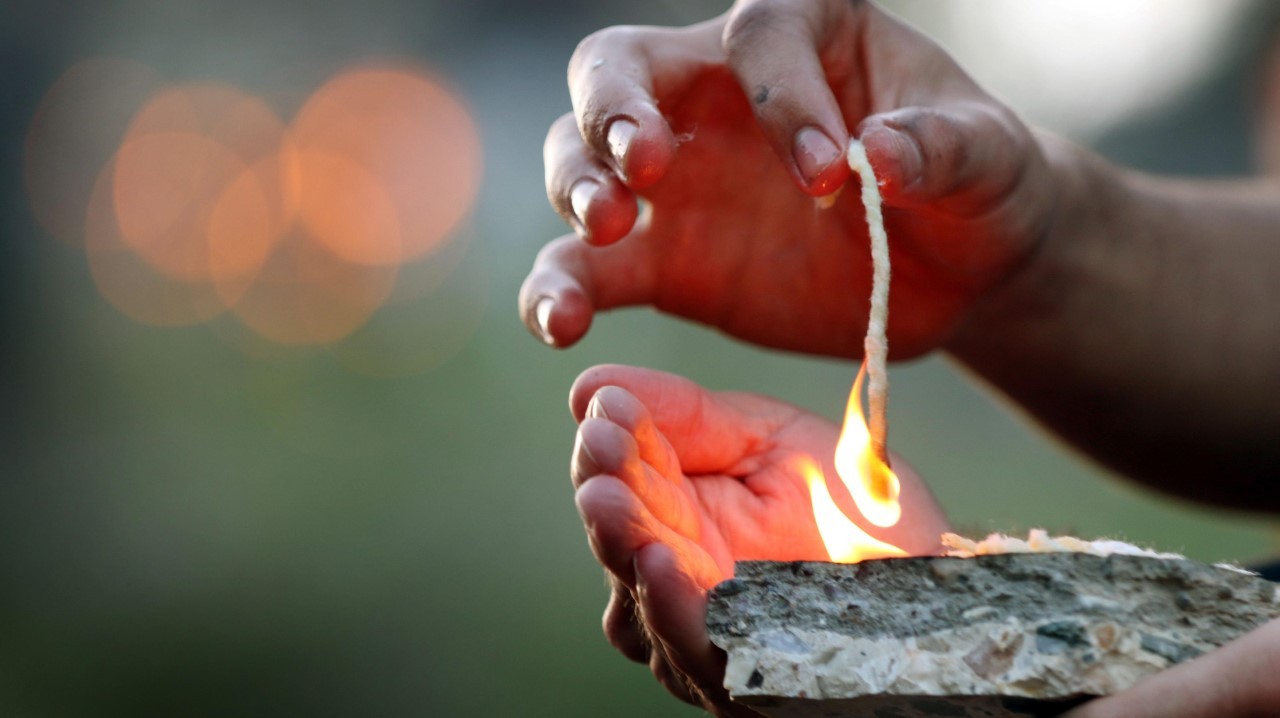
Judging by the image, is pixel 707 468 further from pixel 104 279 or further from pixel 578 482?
pixel 104 279

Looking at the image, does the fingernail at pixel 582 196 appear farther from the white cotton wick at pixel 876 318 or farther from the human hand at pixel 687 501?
the white cotton wick at pixel 876 318

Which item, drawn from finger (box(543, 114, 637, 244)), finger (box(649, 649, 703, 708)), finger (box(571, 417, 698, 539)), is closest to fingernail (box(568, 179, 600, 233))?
finger (box(543, 114, 637, 244))

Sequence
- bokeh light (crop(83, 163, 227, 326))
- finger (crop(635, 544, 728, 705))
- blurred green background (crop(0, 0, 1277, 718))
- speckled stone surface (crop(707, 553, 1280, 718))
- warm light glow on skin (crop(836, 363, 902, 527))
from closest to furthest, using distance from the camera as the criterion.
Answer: speckled stone surface (crop(707, 553, 1280, 718)) < finger (crop(635, 544, 728, 705)) < warm light glow on skin (crop(836, 363, 902, 527)) < blurred green background (crop(0, 0, 1277, 718)) < bokeh light (crop(83, 163, 227, 326))

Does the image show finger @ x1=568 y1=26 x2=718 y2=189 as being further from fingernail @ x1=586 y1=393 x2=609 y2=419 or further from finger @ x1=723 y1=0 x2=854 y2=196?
fingernail @ x1=586 y1=393 x2=609 y2=419

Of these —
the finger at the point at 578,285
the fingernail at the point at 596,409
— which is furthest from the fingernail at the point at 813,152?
the finger at the point at 578,285

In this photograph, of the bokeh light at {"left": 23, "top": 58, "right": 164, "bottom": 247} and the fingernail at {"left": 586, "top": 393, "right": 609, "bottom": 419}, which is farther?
the bokeh light at {"left": 23, "top": 58, "right": 164, "bottom": 247}

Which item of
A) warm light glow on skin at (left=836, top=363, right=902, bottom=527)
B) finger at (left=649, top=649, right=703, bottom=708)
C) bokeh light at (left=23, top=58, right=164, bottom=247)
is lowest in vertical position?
finger at (left=649, top=649, right=703, bottom=708)
